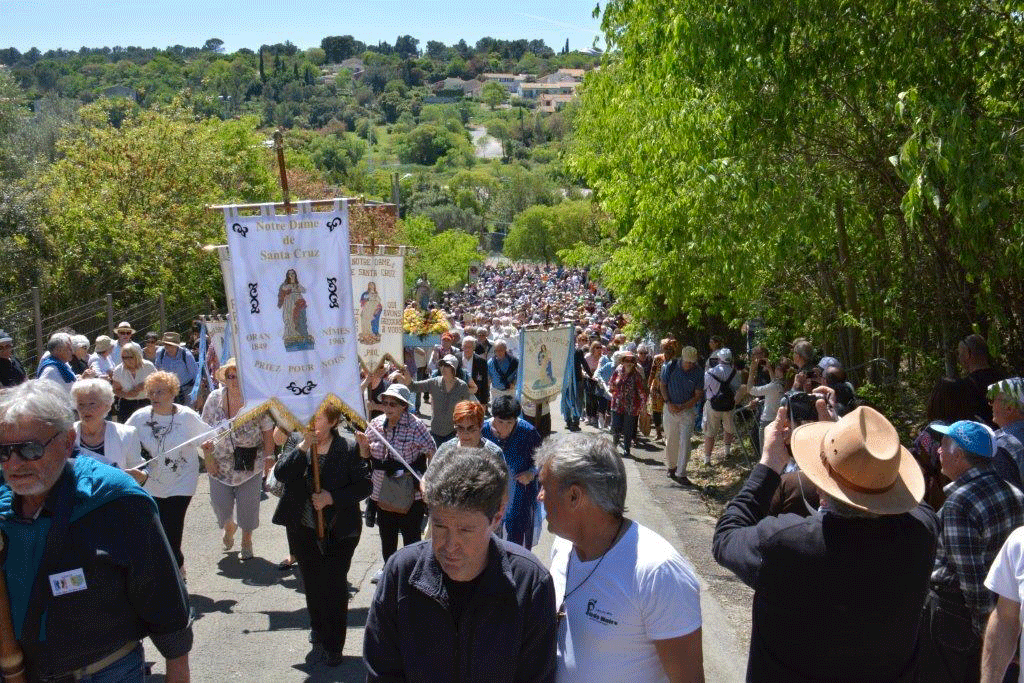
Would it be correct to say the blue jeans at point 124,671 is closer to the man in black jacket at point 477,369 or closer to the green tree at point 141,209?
the man in black jacket at point 477,369

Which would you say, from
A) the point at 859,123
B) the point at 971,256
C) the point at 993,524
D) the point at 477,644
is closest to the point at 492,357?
the point at 859,123

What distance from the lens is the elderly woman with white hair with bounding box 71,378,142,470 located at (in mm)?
6938

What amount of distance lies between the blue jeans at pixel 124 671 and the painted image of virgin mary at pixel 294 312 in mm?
3842

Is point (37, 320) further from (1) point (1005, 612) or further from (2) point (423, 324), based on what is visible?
(1) point (1005, 612)

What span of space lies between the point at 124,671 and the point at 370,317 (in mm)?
8295

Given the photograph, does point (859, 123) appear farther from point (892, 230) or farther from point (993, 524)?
point (993, 524)

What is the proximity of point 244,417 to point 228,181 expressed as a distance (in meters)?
27.3

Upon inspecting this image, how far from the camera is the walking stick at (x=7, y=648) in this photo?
364cm

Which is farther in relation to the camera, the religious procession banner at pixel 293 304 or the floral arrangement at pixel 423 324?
the floral arrangement at pixel 423 324

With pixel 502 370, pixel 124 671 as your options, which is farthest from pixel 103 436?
pixel 502 370

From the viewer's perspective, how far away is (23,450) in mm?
3670

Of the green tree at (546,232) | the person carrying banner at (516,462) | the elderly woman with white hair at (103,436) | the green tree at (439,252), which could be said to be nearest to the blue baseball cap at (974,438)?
the person carrying banner at (516,462)

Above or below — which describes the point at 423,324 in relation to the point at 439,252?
above

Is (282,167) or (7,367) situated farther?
(7,367)
